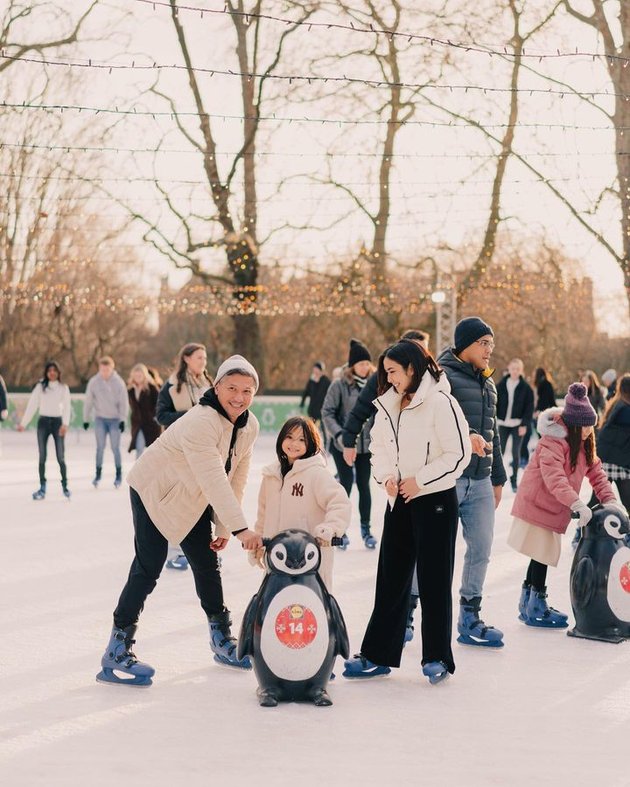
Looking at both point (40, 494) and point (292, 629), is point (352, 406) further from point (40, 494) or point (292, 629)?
point (40, 494)

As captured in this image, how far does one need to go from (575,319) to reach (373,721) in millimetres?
30571

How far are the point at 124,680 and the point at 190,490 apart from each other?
0.81 meters

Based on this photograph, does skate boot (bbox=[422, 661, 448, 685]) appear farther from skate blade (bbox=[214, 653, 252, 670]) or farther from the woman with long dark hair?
the woman with long dark hair

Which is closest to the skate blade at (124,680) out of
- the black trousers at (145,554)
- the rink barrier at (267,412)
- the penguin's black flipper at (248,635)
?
the black trousers at (145,554)

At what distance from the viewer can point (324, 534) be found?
5160mm

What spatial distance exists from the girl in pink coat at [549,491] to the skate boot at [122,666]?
221 centimetres

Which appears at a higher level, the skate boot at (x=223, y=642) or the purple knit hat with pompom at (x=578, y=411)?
the purple knit hat with pompom at (x=578, y=411)

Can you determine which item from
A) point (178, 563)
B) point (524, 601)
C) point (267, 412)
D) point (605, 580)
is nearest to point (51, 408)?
point (178, 563)

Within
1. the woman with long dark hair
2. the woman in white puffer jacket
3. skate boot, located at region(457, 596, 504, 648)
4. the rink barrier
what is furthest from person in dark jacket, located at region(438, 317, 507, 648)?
the rink barrier

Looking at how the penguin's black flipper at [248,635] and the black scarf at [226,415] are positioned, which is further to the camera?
the black scarf at [226,415]

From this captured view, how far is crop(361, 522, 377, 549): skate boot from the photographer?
9617 mm

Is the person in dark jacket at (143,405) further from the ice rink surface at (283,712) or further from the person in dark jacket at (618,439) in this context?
the person in dark jacket at (618,439)

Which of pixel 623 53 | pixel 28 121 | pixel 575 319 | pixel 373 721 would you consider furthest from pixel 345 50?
pixel 373 721

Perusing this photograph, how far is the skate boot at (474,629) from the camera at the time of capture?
605cm
